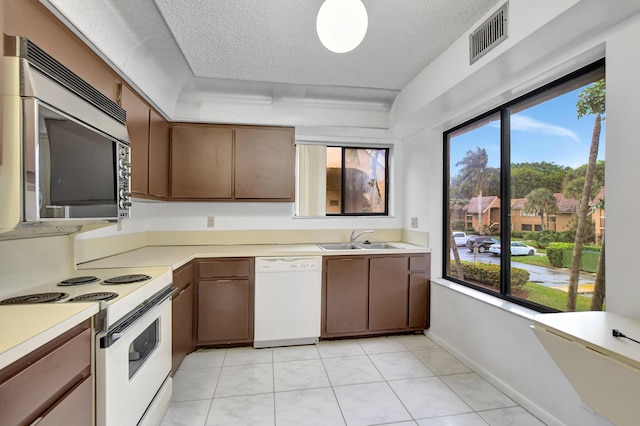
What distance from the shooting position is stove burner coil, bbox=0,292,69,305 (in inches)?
47.9

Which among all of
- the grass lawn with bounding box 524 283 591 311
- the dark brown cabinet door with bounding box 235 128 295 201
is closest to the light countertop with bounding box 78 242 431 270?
the dark brown cabinet door with bounding box 235 128 295 201

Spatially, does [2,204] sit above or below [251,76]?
below

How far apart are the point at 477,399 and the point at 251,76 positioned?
2958 millimetres

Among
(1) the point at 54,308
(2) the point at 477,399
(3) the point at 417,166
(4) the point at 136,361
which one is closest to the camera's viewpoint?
(1) the point at 54,308

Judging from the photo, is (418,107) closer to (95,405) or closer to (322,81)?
(322,81)

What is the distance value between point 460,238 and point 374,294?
3.16ft

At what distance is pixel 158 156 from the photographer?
2.69 meters

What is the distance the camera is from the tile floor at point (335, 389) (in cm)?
186

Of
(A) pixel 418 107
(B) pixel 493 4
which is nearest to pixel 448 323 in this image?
(A) pixel 418 107

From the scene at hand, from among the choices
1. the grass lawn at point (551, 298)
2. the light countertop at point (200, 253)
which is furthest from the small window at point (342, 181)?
the grass lawn at point (551, 298)

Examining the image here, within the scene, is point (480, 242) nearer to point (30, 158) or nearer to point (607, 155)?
point (607, 155)

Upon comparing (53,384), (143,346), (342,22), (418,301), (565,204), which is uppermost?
(342,22)

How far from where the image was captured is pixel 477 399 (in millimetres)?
2045

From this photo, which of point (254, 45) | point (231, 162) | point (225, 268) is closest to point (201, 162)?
point (231, 162)
